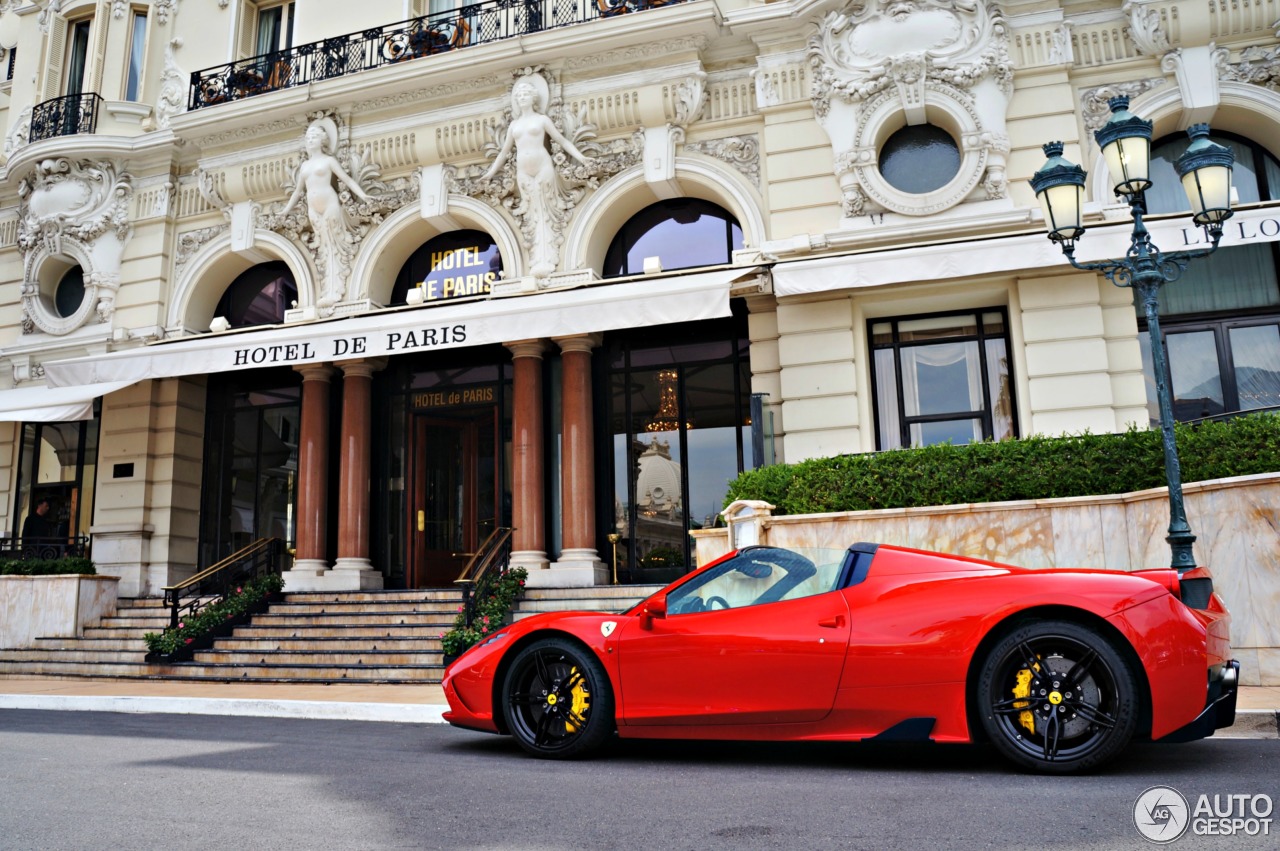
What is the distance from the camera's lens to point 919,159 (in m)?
13.6

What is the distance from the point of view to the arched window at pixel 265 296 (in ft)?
58.6

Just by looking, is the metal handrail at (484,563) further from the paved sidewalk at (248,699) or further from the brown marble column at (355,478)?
the brown marble column at (355,478)

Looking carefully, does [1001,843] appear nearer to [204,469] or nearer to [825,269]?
[825,269]

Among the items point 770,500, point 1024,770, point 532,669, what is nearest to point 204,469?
point 770,500

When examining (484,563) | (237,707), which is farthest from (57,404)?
(237,707)

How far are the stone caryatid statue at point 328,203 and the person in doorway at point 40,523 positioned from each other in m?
6.72

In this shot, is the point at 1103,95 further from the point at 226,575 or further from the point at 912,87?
the point at 226,575

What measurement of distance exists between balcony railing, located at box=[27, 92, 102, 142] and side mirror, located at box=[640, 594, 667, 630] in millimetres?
17436

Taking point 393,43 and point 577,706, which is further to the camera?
point 393,43

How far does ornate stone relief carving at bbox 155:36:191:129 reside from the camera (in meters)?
18.1

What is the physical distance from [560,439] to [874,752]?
1028 centimetres

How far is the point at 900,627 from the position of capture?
5.00m

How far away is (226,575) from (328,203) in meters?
6.32

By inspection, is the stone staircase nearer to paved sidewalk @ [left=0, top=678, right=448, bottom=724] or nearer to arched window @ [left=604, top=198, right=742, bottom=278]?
paved sidewalk @ [left=0, top=678, right=448, bottom=724]
